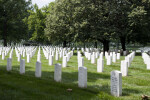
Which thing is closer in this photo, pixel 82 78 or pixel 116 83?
pixel 116 83

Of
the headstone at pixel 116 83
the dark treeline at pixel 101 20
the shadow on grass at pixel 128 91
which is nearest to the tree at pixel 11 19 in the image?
the dark treeline at pixel 101 20

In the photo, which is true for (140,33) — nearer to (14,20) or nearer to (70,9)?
(70,9)

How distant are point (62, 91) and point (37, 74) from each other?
8.17ft

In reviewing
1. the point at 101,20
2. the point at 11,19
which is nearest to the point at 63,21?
the point at 101,20

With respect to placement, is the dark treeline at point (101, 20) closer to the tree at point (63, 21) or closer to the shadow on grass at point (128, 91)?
the tree at point (63, 21)

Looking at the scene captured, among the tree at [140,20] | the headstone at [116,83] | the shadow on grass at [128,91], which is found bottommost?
the shadow on grass at [128,91]

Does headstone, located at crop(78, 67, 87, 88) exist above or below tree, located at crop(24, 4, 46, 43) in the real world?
below

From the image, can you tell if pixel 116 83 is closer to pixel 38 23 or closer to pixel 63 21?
pixel 63 21

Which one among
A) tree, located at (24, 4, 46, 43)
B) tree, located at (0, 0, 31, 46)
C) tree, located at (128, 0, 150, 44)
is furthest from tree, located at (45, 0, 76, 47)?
tree, located at (24, 4, 46, 43)

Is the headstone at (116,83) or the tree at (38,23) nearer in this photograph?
the headstone at (116,83)

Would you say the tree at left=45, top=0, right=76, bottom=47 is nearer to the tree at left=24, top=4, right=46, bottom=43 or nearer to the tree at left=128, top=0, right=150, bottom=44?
the tree at left=128, top=0, right=150, bottom=44

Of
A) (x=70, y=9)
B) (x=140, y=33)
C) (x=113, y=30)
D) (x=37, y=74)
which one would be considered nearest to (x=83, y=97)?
(x=37, y=74)

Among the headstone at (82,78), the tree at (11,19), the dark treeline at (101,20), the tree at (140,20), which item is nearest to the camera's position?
the headstone at (82,78)

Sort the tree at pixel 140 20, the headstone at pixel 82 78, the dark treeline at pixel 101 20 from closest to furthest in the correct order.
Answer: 1. the headstone at pixel 82 78
2. the tree at pixel 140 20
3. the dark treeline at pixel 101 20
